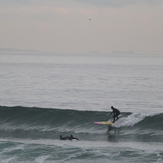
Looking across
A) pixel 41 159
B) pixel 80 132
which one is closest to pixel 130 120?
pixel 80 132

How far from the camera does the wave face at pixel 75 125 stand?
85.6 ft

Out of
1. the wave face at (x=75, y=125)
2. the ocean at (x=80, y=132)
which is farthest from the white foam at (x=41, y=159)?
the wave face at (x=75, y=125)

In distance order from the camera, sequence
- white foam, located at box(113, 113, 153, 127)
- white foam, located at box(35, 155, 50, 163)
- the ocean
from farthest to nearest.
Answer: white foam, located at box(113, 113, 153, 127)
the ocean
white foam, located at box(35, 155, 50, 163)

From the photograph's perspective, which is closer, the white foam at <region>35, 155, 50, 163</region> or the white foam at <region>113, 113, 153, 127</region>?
the white foam at <region>35, 155, 50, 163</region>

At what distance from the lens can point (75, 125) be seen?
98.3ft

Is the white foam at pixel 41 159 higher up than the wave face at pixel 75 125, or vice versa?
the wave face at pixel 75 125

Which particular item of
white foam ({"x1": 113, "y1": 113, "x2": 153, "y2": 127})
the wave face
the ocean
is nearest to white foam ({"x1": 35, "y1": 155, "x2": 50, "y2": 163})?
the ocean

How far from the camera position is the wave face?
26.1 m

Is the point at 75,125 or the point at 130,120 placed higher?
the point at 130,120

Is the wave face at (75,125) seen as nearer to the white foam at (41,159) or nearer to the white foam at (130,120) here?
the white foam at (130,120)

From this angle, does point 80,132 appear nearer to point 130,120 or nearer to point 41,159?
point 130,120

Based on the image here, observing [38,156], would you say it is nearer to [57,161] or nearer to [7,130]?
[57,161]

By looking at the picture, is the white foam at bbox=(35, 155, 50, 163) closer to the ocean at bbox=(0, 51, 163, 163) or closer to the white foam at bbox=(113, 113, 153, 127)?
the ocean at bbox=(0, 51, 163, 163)

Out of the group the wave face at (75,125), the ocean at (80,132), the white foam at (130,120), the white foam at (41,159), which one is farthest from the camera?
the white foam at (130,120)
